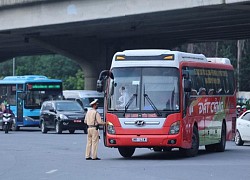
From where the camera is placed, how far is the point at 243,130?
32.5 metres

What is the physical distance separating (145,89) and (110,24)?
25892mm

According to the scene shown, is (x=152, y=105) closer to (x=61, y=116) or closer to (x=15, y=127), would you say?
(x=61, y=116)

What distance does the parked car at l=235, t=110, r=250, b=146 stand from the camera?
106 ft

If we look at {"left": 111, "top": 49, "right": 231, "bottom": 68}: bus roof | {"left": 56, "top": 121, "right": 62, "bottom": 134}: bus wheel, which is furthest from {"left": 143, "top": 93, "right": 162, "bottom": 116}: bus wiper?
{"left": 56, "top": 121, "right": 62, "bottom": 134}: bus wheel

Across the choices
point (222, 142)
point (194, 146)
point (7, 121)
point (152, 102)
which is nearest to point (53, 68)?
point (7, 121)

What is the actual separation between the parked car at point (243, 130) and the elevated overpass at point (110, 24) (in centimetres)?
512

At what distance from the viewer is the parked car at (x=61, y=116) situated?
42.4 metres

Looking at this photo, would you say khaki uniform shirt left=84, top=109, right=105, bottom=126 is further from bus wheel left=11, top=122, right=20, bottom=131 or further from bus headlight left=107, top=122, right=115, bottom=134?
bus wheel left=11, top=122, right=20, bottom=131

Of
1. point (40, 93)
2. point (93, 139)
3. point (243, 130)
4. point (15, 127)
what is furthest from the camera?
point (40, 93)

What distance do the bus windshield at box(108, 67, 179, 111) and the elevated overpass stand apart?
41.2 feet

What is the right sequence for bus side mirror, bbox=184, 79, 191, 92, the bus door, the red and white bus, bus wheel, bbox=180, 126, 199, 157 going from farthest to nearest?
the bus door
bus wheel, bbox=180, 126, 199, 157
bus side mirror, bbox=184, 79, 191, 92
the red and white bus

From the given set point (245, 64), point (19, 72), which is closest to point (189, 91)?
point (245, 64)

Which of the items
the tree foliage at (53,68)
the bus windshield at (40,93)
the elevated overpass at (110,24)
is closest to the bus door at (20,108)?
the bus windshield at (40,93)

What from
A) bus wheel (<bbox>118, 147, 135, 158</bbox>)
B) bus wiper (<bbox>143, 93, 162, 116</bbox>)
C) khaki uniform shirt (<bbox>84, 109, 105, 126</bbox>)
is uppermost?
bus wiper (<bbox>143, 93, 162, 116</bbox>)
